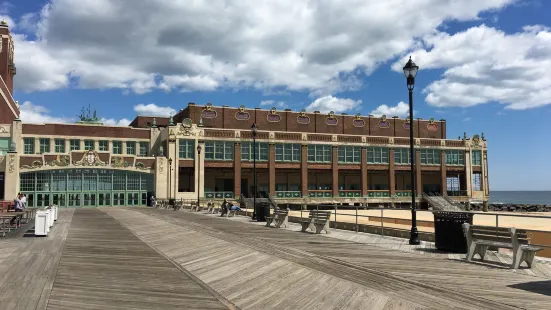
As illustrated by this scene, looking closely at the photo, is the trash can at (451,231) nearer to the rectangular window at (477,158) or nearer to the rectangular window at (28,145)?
the rectangular window at (28,145)

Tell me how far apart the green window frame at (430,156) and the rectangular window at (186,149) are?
3467 centimetres

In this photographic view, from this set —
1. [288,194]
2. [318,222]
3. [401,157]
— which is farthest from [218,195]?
[318,222]

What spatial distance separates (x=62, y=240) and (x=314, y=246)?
8.76 m

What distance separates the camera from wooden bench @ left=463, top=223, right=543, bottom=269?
32.3 feet

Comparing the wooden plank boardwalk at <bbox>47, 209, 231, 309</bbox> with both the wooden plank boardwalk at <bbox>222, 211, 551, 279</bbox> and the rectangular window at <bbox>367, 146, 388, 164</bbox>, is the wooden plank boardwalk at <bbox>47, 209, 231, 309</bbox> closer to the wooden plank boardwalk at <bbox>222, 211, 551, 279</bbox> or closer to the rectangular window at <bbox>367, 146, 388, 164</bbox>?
the wooden plank boardwalk at <bbox>222, 211, 551, 279</bbox>

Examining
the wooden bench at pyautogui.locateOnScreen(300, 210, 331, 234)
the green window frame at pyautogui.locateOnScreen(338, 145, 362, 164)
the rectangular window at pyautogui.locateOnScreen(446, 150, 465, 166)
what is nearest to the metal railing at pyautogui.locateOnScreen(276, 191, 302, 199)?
the green window frame at pyautogui.locateOnScreen(338, 145, 362, 164)

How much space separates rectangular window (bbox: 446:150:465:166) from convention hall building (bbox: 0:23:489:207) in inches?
6.7

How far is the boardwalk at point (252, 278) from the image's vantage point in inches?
284

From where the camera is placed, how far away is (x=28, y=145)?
2000 inches

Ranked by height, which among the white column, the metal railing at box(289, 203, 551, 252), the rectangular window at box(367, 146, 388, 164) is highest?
the rectangular window at box(367, 146, 388, 164)

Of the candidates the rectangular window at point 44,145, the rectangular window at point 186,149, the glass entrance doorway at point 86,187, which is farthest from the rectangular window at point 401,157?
the rectangular window at point 44,145

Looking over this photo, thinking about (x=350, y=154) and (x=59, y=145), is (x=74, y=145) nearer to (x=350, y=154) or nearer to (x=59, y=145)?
(x=59, y=145)

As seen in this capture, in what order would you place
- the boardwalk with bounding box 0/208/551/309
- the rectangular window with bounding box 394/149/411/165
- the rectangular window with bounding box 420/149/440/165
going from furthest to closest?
the rectangular window with bounding box 420/149/440/165 → the rectangular window with bounding box 394/149/411/165 → the boardwalk with bounding box 0/208/551/309

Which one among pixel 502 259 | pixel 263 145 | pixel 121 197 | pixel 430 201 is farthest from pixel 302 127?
pixel 502 259
